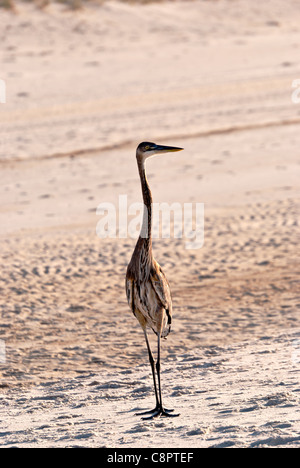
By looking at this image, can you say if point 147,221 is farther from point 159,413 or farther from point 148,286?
point 159,413

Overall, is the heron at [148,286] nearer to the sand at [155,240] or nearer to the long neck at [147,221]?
the long neck at [147,221]

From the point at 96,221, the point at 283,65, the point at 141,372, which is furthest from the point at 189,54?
the point at 141,372

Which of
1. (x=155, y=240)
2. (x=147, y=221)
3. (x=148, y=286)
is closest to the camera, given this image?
(x=148, y=286)

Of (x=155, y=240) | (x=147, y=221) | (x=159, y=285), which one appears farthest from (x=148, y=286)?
(x=155, y=240)

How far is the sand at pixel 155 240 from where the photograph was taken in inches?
252

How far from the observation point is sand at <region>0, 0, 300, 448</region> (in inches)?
252

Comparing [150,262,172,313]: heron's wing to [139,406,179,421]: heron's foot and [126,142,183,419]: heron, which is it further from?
[139,406,179,421]: heron's foot

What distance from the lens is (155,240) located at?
11.4 m

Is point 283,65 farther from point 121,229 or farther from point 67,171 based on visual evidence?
point 121,229

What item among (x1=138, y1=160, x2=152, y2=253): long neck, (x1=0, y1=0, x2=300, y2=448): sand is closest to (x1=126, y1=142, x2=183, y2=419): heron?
(x1=138, y1=160, x2=152, y2=253): long neck

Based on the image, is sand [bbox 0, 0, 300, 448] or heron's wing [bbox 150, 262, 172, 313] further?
sand [bbox 0, 0, 300, 448]

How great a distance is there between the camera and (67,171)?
14.6 meters

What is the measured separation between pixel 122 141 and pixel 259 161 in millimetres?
2690

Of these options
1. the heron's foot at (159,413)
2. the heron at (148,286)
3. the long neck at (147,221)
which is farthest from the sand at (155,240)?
the long neck at (147,221)
